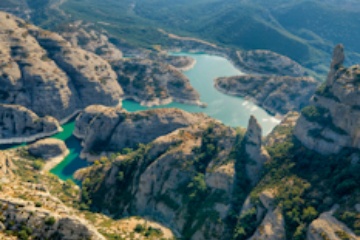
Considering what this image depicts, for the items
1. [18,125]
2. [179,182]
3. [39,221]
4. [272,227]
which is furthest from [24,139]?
[272,227]

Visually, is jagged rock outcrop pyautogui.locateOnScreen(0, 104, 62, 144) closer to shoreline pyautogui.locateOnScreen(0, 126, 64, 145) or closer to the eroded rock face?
shoreline pyautogui.locateOnScreen(0, 126, 64, 145)

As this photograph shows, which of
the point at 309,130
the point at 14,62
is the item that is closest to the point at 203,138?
the point at 309,130

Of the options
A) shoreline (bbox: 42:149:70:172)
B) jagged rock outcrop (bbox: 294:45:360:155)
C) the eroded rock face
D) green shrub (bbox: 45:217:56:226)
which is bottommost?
shoreline (bbox: 42:149:70:172)

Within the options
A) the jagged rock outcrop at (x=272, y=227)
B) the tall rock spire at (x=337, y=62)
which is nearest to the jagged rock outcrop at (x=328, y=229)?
the jagged rock outcrop at (x=272, y=227)

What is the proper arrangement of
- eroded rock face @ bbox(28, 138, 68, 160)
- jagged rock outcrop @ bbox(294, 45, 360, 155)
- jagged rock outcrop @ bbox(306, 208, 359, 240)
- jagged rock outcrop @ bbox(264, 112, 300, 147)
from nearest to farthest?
jagged rock outcrop @ bbox(306, 208, 359, 240) < jagged rock outcrop @ bbox(294, 45, 360, 155) < jagged rock outcrop @ bbox(264, 112, 300, 147) < eroded rock face @ bbox(28, 138, 68, 160)

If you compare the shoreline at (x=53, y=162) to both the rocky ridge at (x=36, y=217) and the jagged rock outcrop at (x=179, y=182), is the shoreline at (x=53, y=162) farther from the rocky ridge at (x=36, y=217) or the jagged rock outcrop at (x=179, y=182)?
the rocky ridge at (x=36, y=217)

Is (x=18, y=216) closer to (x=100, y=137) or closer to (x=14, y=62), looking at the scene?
(x=100, y=137)

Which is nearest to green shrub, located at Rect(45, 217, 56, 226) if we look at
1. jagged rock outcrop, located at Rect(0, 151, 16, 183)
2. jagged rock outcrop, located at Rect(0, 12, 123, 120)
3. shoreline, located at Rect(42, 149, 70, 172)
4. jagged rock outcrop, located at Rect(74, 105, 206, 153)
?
jagged rock outcrop, located at Rect(0, 151, 16, 183)
